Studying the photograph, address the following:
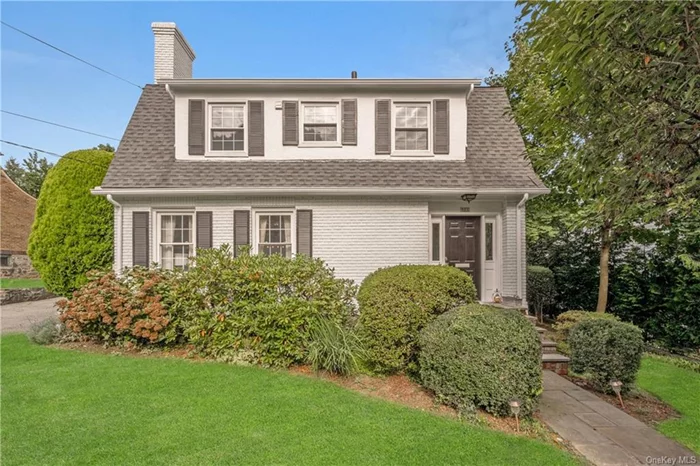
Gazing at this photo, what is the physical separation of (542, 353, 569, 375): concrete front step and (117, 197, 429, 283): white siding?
308cm

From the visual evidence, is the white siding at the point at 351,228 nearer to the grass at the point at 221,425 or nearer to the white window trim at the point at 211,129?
the white window trim at the point at 211,129

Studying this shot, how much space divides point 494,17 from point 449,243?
5265 millimetres

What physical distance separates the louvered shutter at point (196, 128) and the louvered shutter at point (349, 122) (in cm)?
343

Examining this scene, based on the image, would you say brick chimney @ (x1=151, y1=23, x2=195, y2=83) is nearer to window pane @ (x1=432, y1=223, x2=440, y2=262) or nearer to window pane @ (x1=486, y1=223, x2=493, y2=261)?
window pane @ (x1=432, y1=223, x2=440, y2=262)

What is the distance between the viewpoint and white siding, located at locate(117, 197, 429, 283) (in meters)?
8.05

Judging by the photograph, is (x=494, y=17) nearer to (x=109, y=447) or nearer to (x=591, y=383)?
(x=591, y=383)

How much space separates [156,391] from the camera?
454 centimetres

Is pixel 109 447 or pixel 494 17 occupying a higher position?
pixel 494 17

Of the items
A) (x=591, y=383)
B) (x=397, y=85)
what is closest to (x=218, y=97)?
(x=397, y=85)

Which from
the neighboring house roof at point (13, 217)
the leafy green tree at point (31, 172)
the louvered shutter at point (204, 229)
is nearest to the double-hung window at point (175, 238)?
the louvered shutter at point (204, 229)

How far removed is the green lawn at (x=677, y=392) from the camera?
384 cm

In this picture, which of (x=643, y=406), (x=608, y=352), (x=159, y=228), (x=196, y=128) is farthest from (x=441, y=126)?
(x=159, y=228)

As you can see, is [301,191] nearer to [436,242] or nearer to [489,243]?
[436,242]

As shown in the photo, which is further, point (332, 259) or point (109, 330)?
point (332, 259)
